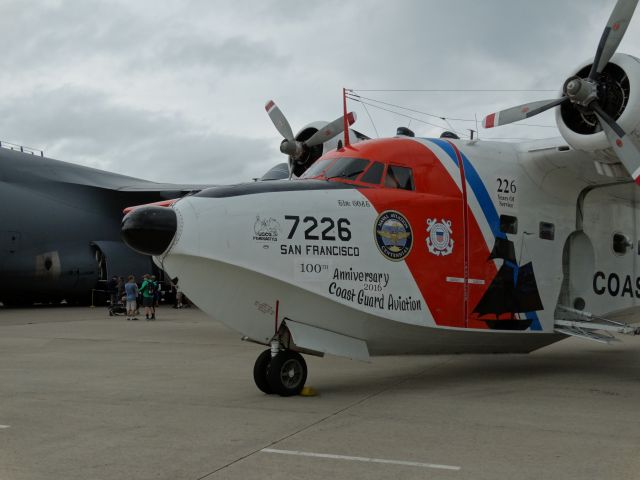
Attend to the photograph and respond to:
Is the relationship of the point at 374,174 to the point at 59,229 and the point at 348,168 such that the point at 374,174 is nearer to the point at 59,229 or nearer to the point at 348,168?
the point at 348,168

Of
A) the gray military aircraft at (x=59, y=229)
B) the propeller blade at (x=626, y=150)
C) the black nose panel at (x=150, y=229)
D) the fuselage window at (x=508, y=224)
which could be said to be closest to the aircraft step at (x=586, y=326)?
the fuselage window at (x=508, y=224)

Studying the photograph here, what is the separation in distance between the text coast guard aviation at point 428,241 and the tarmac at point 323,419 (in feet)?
2.52

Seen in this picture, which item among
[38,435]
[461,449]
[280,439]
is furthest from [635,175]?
[38,435]

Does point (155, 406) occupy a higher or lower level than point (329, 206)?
lower

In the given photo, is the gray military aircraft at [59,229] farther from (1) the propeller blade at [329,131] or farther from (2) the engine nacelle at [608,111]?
(2) the engine nacelle at [608,111]

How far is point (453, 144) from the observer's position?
9.88 metres

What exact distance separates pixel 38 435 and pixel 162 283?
26.7 meters

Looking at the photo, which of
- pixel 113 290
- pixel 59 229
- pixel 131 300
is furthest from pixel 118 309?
pixel 59 229

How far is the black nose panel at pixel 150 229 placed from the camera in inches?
287

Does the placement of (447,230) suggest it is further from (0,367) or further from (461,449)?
(0,367)

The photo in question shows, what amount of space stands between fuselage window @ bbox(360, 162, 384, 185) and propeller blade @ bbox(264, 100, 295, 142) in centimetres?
561

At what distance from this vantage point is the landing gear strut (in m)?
8.05

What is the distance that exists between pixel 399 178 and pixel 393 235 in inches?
34.7

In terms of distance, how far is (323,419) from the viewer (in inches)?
271
